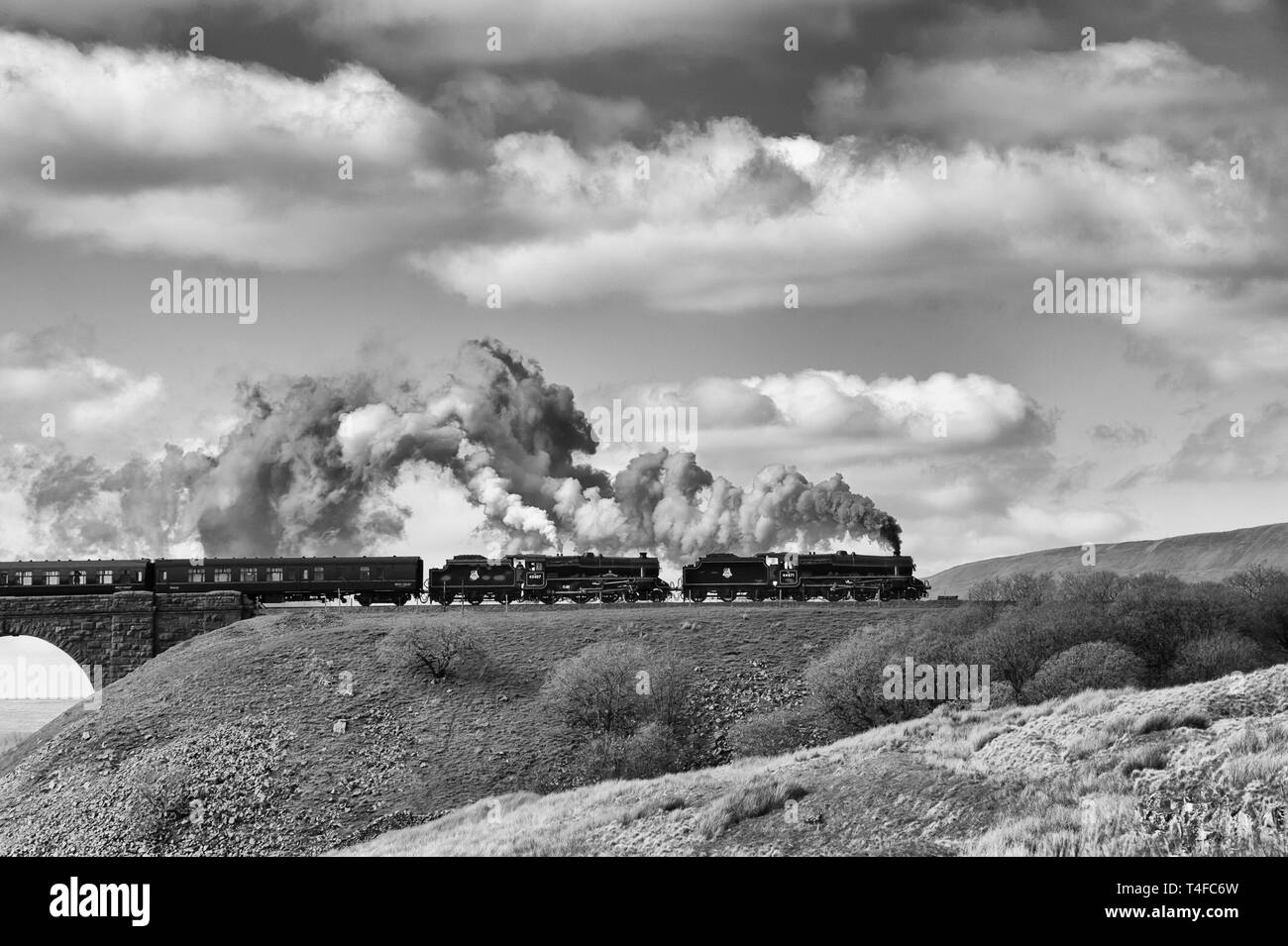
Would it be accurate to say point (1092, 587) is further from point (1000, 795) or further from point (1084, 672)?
point (1000, 795)

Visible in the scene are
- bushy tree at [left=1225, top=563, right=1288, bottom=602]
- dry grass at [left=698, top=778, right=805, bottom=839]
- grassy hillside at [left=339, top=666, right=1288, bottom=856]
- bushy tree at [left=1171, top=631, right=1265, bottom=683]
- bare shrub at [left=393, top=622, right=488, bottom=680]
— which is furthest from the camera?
bushy tree at [left=1225, top=563, right=1288, bottom=602]

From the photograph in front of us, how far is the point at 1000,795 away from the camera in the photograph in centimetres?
2359

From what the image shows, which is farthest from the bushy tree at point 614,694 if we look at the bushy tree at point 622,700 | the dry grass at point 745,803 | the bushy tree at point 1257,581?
the bushy tree at point 1257,581

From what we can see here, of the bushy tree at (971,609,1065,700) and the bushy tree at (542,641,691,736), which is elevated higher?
the bushy tree at (971,609,1065,700)

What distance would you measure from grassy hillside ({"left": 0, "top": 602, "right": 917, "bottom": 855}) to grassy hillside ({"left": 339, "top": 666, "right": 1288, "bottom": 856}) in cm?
1193

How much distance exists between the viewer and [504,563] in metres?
67.1

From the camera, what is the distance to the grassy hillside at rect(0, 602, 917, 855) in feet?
139

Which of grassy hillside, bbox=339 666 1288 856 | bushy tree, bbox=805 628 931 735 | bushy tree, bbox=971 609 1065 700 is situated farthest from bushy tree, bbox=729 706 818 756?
grassy hillside, bbox=339 666 1288 856

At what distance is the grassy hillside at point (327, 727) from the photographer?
42.4 meters

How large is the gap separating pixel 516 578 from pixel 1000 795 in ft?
150

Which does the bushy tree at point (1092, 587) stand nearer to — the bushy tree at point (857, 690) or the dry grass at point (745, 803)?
the bushy tree at point (857, 690)
